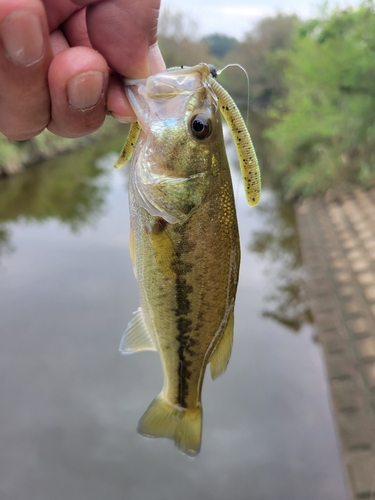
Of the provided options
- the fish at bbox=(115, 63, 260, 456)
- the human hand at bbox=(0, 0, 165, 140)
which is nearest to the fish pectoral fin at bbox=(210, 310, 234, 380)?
the fish at bbox=(115, 63, 260, 456)

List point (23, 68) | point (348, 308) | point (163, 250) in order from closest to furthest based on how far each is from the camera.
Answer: point (23, 68) < point (163, 250) < point (348, 308)

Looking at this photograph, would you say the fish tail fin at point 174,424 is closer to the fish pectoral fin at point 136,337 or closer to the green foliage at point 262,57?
the fish pectoral fin at point 136,337

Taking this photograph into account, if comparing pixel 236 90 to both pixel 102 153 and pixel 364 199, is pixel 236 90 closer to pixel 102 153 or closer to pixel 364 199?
pixel 102 153

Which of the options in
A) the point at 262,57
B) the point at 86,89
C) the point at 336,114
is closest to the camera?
the point at 86,89

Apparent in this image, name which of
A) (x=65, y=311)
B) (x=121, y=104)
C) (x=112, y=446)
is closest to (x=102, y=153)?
(x=65, y=311)

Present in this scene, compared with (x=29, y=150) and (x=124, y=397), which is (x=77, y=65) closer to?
(x=124, y=397)

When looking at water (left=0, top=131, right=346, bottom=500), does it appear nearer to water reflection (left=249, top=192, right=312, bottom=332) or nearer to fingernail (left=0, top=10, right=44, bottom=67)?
water reflection (left=249, top=192, right=312, bottom=332)

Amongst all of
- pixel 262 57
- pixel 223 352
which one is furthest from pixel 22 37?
pixel 262 57
